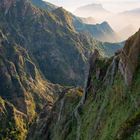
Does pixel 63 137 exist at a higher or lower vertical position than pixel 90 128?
lower

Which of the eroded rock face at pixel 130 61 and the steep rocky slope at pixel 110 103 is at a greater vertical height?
the eroded rock face at pixel 130 61

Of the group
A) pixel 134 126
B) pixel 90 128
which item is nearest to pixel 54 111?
pixel 90 128

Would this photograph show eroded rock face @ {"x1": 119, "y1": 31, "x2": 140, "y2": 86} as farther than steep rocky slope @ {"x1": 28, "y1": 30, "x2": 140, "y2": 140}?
Yes

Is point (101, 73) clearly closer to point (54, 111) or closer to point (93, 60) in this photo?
point (93, 60)

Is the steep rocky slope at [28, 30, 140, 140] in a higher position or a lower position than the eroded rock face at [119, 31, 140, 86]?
lower

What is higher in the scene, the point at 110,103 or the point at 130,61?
the point at 130,61

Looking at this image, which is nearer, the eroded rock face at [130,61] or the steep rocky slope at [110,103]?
the steep rocky slope at [110,103]

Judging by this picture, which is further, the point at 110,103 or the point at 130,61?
the point at 110,103

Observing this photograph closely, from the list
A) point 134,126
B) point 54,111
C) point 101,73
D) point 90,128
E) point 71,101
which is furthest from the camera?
point 54,111
